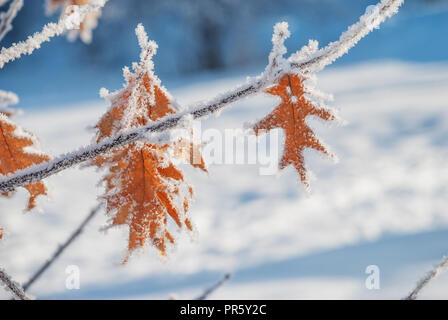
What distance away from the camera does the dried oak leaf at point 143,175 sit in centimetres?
59

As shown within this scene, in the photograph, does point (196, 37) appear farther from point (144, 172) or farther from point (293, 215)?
point (144, 172)

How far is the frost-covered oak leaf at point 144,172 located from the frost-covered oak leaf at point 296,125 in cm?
13

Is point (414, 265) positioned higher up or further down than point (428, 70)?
further down

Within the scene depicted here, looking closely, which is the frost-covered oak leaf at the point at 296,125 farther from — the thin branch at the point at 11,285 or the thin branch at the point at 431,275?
the thin branch at the point at 11,285

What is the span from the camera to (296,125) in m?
0.57

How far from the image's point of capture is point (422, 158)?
5957 millimetres

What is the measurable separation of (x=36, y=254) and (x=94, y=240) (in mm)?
569

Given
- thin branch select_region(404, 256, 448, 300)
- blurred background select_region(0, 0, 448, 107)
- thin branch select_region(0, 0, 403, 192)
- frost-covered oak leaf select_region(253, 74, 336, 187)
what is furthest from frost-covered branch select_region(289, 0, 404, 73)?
blurred background select_region(0, 0, 448, 107)

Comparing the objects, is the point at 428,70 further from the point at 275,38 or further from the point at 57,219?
the point at 275,38

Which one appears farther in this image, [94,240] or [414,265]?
[94,240]

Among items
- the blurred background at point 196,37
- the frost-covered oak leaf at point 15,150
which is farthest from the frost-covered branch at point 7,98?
the blurred background at point 196,37

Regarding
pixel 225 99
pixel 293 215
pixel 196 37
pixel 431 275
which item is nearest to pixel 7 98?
pixel 225 99

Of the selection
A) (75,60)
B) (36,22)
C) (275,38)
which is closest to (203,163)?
(275,38)

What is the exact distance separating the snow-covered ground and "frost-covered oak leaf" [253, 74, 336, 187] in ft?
0.68
